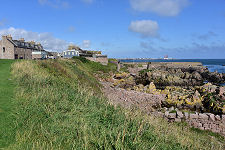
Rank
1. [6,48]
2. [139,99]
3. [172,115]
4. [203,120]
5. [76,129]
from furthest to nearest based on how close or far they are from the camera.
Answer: [6,48] → [139,99] → [172,115] → [203,120] → [76,129]

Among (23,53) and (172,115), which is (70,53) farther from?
(172,115)

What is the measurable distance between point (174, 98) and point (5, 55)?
41.7 m

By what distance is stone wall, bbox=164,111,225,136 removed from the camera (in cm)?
1299

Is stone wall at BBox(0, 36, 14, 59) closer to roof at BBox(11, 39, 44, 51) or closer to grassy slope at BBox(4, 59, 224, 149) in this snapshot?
roof at BBox(11, 39, 44, 51)

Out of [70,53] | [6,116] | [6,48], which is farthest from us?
[70,53]

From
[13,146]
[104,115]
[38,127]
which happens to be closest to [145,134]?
[104,115]

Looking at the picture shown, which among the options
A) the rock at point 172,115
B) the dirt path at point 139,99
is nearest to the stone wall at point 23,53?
the dirt path at point 139,99

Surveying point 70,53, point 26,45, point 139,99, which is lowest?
point 139,99

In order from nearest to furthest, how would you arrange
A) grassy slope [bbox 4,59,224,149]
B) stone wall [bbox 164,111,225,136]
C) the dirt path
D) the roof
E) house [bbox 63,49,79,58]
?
grassy slope [bbox 4,59,224,149] < stone wall [bbox 164,111,225,136] < the dirt path < the roof < house [bbox 63,49,79,58]

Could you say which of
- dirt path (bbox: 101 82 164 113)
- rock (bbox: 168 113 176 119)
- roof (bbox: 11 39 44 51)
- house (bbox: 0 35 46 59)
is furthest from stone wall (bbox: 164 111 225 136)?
roof (bbox: 11 39 44 51)

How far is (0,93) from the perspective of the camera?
9102 millimetres

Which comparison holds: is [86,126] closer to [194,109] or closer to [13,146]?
[13,146]

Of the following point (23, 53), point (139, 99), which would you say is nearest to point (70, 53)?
point (23, 53)

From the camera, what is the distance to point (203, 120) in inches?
542
